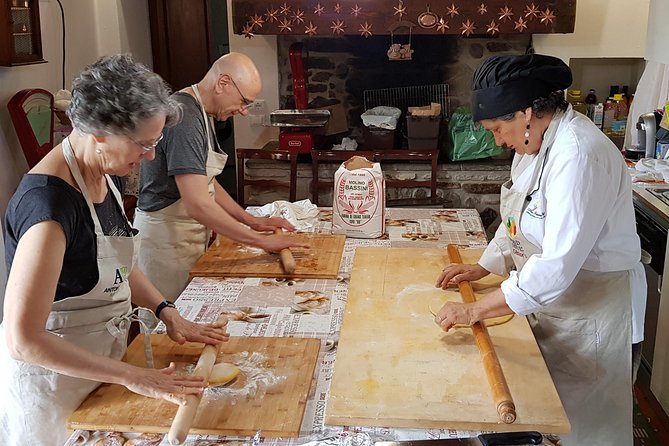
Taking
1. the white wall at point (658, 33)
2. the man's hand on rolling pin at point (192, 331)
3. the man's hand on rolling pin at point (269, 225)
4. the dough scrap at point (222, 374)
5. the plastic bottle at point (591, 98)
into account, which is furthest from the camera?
the plastic bottle at point (591, 98)

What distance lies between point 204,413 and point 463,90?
11.3 feet

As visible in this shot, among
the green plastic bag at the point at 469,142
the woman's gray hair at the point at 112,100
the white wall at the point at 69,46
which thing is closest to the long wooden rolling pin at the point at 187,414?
the woman's gray hair at the point at 112,100

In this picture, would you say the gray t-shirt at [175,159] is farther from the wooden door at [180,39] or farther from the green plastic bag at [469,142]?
the wooden door at [180,39]

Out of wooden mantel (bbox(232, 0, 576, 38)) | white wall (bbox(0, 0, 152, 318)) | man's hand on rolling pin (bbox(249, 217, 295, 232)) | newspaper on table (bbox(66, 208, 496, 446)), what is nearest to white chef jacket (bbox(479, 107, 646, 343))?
newspaper on table (bbox(66, 208, 496, 446))

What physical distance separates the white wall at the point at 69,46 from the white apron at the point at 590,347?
→ 7.06 ft

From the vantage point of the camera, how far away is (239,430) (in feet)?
3.99

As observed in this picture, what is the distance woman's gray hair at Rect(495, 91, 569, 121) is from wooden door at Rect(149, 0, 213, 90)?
3523 millimetres

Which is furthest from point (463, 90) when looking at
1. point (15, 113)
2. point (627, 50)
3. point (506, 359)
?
point (506, 359)

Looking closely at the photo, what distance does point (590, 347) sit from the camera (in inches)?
65.2

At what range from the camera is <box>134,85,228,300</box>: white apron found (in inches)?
88.7

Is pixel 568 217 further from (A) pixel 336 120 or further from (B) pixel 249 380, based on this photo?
(A) pixel 336 120

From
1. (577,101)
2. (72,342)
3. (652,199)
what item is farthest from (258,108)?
(72,342)

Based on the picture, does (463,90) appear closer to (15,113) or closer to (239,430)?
(15,113)

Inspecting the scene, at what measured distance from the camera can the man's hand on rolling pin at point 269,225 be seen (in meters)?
2.40
